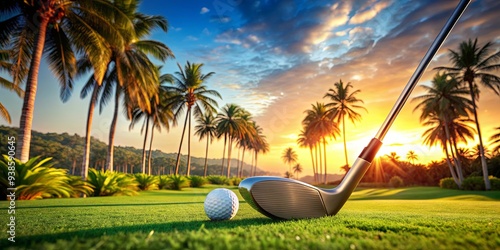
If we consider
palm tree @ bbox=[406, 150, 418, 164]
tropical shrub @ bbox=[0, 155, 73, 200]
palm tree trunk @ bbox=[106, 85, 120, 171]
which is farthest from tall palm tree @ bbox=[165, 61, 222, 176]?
palm tree @ bbox=[406, 150, 418, 164]

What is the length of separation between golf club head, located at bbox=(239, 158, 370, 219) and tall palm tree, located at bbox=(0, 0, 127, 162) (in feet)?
36.7

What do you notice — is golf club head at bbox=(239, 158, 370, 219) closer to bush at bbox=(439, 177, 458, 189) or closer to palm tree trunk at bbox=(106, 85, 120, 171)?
palm tree trunk at bbox=(106, 85, 120, 171)

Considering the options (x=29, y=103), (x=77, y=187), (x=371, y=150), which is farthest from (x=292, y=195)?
(x=29, y=103)

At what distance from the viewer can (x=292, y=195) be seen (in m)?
3.22

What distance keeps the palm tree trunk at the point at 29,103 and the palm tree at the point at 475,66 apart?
1282 inches

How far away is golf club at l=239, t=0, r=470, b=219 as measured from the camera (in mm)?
3119

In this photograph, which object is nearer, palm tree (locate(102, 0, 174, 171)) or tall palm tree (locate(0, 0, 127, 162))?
tall palm tree (locate(0, 0, 127, 162))

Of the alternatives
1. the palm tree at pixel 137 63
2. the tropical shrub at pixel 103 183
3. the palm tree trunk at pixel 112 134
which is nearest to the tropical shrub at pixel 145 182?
the palm tree at pixel 137 63

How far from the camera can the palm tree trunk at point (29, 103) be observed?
10.0 m

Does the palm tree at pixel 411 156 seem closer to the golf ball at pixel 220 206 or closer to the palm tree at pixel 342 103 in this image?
the palm tree at pixel 342 103

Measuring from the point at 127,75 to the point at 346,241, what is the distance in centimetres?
1728

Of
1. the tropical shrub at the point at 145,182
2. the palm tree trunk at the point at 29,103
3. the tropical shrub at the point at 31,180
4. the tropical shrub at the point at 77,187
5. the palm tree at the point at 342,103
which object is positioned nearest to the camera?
the tropical shrub at the point at 31,180

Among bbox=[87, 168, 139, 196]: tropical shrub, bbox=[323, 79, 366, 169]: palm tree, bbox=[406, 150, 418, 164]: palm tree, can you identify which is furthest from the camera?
bbox=[406, 150, 418, 164]: palm tree

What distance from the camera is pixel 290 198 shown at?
3215 millimetres
